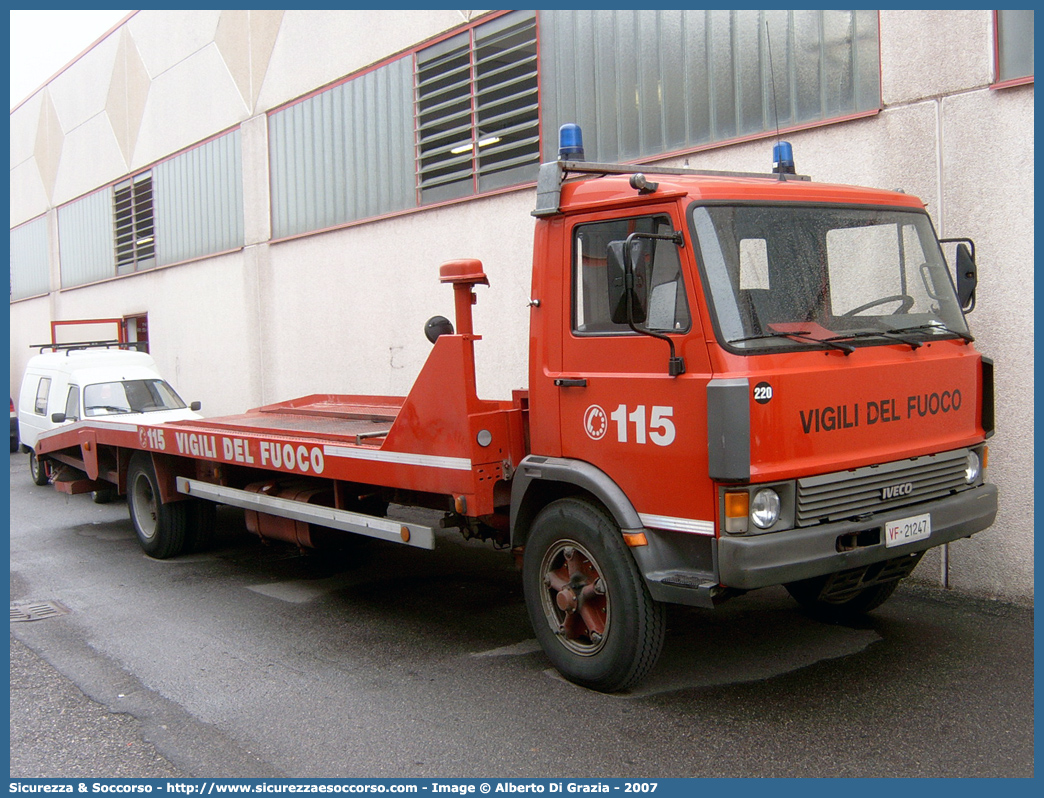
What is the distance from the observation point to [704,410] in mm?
4051

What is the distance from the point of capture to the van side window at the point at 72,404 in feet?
40.0

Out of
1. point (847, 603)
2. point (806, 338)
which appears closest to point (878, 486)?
point (806, 338)

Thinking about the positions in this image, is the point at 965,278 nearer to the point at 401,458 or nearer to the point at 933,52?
the point at 933,52

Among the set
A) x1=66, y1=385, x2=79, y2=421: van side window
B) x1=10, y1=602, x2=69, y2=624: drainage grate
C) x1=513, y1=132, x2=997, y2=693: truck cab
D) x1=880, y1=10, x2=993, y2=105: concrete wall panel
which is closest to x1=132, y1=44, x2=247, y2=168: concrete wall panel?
x1=66, y1=385, x2=79, y2=421: van side window

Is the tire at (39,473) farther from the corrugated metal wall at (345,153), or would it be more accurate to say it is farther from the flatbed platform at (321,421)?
the flatbed platform at (321,421)

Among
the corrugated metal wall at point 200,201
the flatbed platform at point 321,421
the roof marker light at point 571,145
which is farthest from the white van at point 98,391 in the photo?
the roof marker light at point 571,145

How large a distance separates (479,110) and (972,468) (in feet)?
23.8

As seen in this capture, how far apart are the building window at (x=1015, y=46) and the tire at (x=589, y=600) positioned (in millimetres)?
4218

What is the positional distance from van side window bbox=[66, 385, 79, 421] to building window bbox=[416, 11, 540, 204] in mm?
5503

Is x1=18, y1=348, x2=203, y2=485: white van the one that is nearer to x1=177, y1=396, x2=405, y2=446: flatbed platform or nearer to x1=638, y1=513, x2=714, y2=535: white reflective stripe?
x1=177, y1=396, x2=405, y2=446: flatbed platform

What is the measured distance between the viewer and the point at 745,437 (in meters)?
3.89

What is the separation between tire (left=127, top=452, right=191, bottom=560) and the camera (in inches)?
324

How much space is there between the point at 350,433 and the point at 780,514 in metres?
3.53

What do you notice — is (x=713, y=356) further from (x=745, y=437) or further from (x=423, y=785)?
(x=423, y=785)
